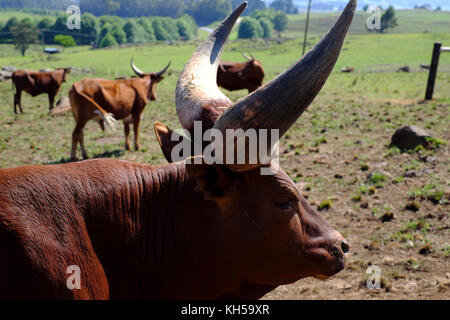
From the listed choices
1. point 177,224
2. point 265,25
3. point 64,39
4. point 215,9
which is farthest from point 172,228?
point 265,25

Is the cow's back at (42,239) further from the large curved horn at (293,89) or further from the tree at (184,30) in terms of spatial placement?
the tree at (184,30)

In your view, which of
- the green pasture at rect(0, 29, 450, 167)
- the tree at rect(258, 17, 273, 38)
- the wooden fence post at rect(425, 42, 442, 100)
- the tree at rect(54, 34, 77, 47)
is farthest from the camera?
the tree at rect(258, 17, 273, 38)

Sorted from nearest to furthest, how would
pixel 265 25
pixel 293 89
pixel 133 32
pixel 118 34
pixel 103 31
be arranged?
1. pixel 293 89
2. pixel 103 31
3. pixel 265 25
4. pixel 118 34
5. pixel 133 32

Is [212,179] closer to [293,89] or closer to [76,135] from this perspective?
[293,89]

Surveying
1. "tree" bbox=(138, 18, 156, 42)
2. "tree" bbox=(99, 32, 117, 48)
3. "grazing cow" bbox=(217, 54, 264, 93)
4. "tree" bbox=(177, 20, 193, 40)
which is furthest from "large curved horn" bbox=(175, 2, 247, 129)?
"tree" bbox=(138, 18, 156, 42)

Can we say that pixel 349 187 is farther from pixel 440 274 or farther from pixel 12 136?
pixel 12 136

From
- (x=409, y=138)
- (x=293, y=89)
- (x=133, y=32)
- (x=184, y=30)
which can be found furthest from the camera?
(x=184, y=30)

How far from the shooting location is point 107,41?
59.6 meters

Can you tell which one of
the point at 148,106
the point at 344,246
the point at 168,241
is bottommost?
the point at 148,106

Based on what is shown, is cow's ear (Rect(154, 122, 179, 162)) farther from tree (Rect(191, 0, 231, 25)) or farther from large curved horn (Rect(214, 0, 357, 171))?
tree (Rect(191, 0, 231, 25))

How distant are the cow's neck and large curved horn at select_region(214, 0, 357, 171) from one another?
0.69 meters

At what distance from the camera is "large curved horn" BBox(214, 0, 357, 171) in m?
2.10

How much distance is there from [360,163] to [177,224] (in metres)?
7.17
